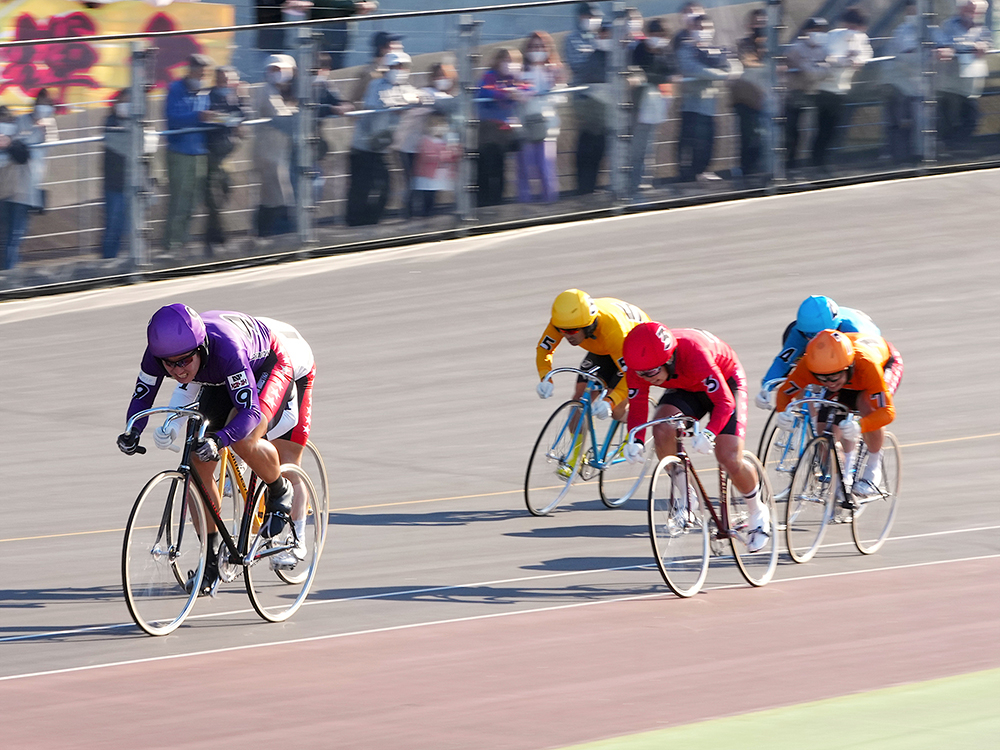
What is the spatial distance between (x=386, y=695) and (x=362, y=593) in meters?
1.99

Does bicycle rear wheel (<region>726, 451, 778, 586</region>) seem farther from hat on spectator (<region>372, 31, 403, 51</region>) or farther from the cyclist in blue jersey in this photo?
hat on spectator (<region>372, 31, 403, 51</region>)

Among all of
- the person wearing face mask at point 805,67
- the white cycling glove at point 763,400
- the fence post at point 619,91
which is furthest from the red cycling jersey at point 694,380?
the person wearing face mask at point 805,67

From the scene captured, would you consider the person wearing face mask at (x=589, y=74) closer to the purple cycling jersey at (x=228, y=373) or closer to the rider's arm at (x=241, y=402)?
the purple cycling jersey at (x=228, y=373)

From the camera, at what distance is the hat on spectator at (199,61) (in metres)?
16.0

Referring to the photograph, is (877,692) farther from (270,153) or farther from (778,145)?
(778,145)

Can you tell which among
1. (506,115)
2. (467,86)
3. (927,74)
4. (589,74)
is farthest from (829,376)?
(927,74)

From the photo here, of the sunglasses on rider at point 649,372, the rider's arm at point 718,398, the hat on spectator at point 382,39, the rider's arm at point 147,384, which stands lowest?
the rider's arm at point 718,398

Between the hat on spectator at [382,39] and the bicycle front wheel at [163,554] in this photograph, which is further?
the hat on spectator at [382,39]

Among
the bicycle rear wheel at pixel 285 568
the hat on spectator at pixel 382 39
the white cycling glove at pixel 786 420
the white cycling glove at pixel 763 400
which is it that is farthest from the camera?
the hat on spectator at pixel 382 39

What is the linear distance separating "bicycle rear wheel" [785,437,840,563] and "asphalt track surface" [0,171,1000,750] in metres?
0.24

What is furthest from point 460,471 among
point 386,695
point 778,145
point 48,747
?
point 778,145

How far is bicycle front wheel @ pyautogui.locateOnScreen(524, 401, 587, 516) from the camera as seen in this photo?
10406mm

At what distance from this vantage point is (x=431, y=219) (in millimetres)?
17875

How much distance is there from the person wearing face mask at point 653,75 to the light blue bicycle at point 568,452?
8241 mm
